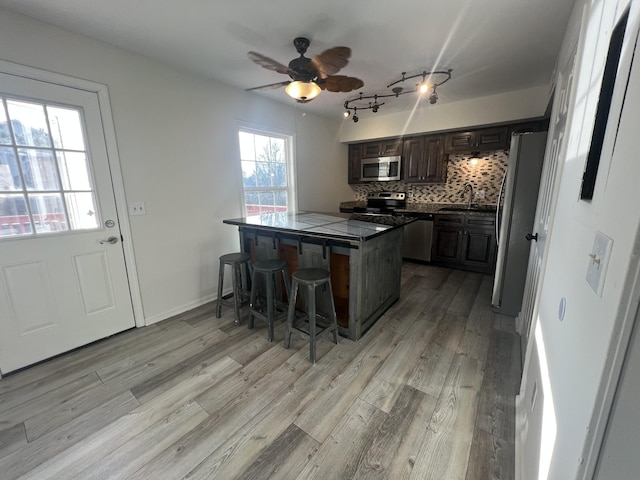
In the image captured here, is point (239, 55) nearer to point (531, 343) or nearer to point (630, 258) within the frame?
point (630, 258)

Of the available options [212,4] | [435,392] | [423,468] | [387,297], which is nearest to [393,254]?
[387,297]

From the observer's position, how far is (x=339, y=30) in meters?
1.99

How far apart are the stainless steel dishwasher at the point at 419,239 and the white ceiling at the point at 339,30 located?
2.06 m

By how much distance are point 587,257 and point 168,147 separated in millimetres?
3093

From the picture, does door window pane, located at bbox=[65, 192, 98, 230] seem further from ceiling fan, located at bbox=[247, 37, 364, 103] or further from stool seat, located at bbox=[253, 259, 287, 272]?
ceiling fan, located at bbox=[247, 37, 364, 103]

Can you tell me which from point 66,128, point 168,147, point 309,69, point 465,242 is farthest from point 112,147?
point 465,242

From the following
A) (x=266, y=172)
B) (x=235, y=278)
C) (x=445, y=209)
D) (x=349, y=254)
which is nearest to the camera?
(x=349, y=254)

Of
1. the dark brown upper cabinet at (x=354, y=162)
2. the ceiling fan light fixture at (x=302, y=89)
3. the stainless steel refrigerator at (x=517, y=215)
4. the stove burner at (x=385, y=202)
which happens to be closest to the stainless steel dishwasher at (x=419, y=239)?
the stove burner at (x=385, y=202)

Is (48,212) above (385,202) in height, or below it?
above

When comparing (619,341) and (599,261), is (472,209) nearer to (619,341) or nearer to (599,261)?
(599,261)

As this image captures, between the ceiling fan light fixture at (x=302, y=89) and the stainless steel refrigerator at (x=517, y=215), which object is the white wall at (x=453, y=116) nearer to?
the stainless steel refrigerator at (x=517, y=215)

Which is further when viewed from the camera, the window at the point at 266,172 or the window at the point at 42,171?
the window at the point at 266,172

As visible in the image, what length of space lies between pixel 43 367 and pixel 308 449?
2177mm

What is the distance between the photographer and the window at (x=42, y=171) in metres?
1.84
